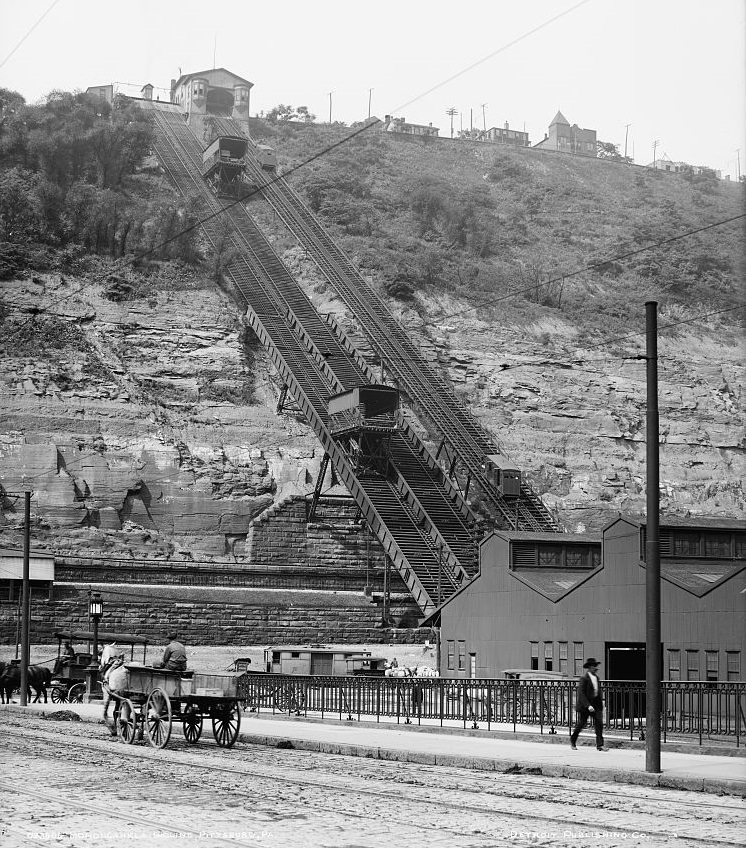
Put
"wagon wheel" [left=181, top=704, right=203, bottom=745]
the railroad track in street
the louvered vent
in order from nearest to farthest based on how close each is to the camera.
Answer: the railroad track in street
"wagon wheel" [left=181, top=704, right=203, bottom=745]
the louvered vent

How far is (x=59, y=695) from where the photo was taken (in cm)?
3862

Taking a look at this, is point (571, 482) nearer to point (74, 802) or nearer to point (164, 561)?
point (164, 561)

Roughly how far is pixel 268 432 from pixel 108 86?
59.3 metres

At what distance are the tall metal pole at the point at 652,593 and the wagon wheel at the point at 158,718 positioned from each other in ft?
24.9

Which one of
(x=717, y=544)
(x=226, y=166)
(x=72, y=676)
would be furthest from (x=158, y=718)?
(x=226, y=166)

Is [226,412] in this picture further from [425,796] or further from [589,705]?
[425,796]

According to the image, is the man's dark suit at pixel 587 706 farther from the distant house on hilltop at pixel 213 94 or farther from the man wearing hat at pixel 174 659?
the distant house on hilltop at pixel 213 94

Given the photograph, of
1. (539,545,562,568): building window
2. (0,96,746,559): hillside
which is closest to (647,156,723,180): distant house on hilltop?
(0,96,746,559): hillside

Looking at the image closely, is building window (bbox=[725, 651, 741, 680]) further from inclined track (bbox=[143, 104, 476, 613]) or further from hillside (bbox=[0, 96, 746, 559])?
hillside (bbox=[0, 96, 746, 559])

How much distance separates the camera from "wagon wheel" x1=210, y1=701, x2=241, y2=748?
21562 mm

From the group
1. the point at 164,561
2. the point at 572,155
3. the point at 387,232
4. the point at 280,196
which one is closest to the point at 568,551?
the point at 164,561

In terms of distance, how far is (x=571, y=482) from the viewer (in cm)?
→ 7756

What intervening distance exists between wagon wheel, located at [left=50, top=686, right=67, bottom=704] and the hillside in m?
22.4

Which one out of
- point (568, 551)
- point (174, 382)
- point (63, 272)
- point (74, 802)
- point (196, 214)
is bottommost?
point (74, 802)
